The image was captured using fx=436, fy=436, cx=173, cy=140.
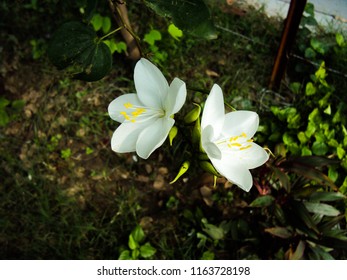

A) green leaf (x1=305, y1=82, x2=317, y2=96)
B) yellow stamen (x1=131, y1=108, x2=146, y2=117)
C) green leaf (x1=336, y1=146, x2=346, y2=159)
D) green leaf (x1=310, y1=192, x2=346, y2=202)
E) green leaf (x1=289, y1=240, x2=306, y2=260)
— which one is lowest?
green leaf (x1=289, y1=240, x2=306, y2=260)

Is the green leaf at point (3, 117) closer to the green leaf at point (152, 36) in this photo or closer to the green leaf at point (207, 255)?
A: the green leaf at point (152, 36)

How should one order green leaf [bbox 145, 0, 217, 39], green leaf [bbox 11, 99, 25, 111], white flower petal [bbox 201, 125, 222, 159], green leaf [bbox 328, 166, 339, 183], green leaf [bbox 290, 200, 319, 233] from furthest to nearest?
green leaf [bbox 11, 99, 25, 111] < green leaf [bbox 328, 166, 339, 183] < green leaf [bbox 290, 200, 319, 233] < green leaf [bbox 145, 0, 217, 39] < white flower petal [bbox 201, 125, 222, 159]

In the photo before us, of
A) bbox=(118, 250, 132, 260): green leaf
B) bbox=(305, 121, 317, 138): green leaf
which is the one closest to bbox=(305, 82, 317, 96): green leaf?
bbox=(305, 121, 317, 138): green leaf

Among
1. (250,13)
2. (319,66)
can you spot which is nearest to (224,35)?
(250,13)

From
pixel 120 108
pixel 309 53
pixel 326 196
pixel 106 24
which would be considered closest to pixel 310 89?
pixel 309 53

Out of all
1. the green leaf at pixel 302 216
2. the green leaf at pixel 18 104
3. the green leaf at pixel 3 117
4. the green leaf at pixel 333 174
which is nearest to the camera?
the green leaf at pixel 302 216

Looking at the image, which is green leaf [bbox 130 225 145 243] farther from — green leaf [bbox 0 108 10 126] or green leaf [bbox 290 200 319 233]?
green leaf [bbox 0 108 10 126]

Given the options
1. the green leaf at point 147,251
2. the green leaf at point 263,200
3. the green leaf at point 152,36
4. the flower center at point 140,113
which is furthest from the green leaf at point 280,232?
the green leaf at point 152,36
